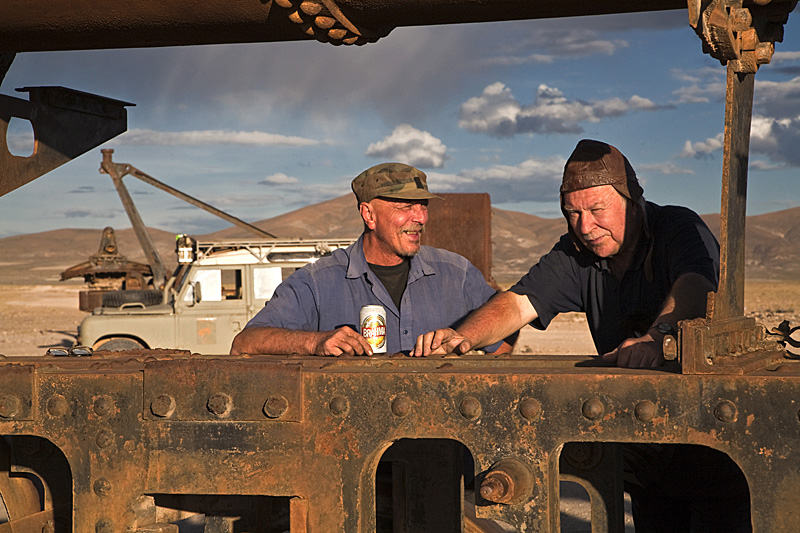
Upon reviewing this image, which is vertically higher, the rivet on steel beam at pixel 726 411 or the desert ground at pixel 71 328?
the rivet on steel beam at pixel 726 411

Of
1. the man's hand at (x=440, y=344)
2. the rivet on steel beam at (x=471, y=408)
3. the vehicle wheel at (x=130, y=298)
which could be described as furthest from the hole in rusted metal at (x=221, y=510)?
the vehicle wheel at (x=130, y=298)

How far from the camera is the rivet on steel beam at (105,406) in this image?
216 cm

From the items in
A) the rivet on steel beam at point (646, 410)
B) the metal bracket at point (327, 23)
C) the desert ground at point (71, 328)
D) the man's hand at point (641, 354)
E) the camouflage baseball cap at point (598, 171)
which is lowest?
the desert ground at point (71, 328)

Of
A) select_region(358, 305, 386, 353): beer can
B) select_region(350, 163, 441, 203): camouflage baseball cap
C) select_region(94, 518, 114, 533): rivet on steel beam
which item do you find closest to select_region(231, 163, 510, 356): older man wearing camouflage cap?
select_region(350, 163, 441, 203): camouflage baseball cap

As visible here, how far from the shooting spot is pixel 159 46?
2.59m

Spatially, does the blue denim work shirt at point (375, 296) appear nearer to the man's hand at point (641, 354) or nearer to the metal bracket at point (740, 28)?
the man's hand at point (641, 354)

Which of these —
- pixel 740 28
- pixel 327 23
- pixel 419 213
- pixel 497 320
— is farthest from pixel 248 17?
pixel 419 213

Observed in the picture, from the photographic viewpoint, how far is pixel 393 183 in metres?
4.13

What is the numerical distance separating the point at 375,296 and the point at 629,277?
1.27 meters

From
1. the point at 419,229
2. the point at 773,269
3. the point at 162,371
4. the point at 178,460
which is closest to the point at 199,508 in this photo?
the point at 178,460

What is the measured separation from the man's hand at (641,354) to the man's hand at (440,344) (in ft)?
2.67

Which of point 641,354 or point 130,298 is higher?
point 641,354

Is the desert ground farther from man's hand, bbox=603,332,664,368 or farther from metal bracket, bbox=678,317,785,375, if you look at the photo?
metal bracket, bbox=678,317,785,375

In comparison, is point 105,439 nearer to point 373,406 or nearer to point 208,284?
point 373,406
